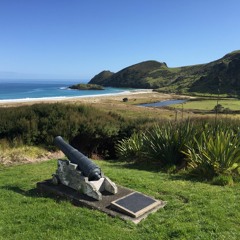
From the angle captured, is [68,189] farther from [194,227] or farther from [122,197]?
[194,227]

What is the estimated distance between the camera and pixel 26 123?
50.3ft

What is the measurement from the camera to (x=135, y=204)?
6.32 metres

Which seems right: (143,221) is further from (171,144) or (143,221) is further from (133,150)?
(133,150)

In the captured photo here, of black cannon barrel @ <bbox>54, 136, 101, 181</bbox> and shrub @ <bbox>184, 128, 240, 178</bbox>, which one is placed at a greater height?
black cannon barrel @ <bbox>54, 136, 101, 181</bbox>

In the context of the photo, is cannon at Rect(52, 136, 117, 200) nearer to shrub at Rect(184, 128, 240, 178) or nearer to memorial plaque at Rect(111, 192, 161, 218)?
memorial plaque at Rect(111, 192, 161, 218)

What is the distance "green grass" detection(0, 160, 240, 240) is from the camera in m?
5.19

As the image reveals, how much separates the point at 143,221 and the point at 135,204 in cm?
62

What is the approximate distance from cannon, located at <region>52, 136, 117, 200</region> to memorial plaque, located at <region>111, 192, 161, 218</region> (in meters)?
0.48

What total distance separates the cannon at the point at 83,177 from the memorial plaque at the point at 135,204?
0.48 m

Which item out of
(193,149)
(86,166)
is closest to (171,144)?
(193,149)

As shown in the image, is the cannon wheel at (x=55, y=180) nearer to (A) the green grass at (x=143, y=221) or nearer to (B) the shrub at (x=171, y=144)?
(A) the green grass at (x=143, y=221)

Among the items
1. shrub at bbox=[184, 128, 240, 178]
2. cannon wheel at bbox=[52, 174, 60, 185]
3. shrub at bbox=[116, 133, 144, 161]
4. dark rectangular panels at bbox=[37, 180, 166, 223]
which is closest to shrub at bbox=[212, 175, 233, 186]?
shrub at bbox=[184, 128, 240, 178]

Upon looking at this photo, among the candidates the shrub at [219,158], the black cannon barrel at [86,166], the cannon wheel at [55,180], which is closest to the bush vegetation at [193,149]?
the shrub at [219,158]

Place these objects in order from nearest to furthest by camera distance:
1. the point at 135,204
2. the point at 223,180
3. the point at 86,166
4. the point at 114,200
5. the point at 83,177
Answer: the point at 135,204 → the point at 114,200 → the point at 83,177 → the point at 86,166 → the point at 223,180
